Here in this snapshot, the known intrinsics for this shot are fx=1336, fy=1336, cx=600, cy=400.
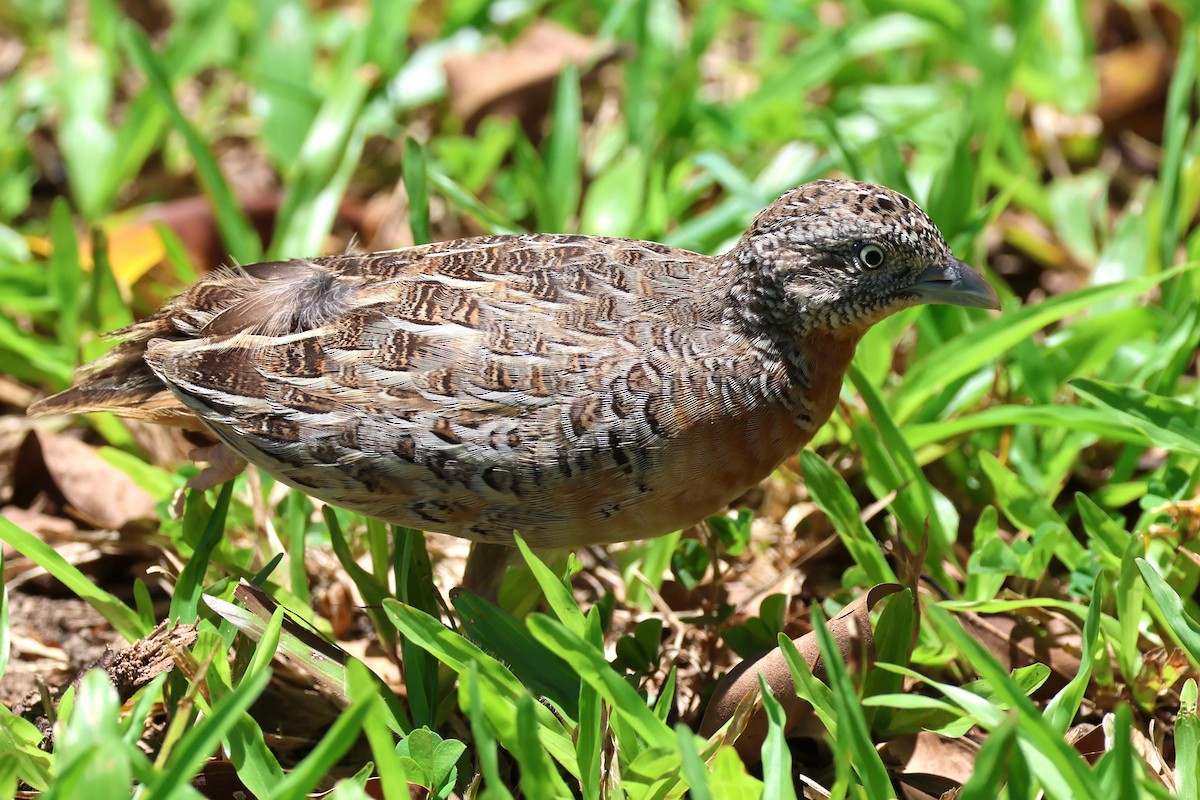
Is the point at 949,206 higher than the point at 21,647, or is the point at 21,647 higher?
the point at 949,206

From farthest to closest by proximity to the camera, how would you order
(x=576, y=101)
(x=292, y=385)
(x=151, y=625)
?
(x=576, y=101) → (x=151, y=625) → (x=292, y=385)

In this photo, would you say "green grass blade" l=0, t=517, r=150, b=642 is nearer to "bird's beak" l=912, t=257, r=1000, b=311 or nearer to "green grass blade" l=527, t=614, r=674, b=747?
"green grass blade" l=527, t=614, r=674, b=747

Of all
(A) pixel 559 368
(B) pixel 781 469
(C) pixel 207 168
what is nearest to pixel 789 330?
(A) pixel 559 368

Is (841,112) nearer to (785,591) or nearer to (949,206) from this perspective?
(949,206)

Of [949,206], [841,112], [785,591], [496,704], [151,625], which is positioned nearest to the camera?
[496,704]

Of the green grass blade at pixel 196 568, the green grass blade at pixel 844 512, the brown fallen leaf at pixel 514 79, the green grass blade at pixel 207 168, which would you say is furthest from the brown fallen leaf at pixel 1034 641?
the brown fallen leaf at pixel 514 79

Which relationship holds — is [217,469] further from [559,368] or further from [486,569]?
[559,368]

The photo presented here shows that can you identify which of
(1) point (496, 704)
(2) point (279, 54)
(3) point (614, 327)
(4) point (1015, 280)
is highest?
(2) point (279, 54)

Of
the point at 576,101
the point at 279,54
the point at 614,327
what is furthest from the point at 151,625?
the point at 279,54
